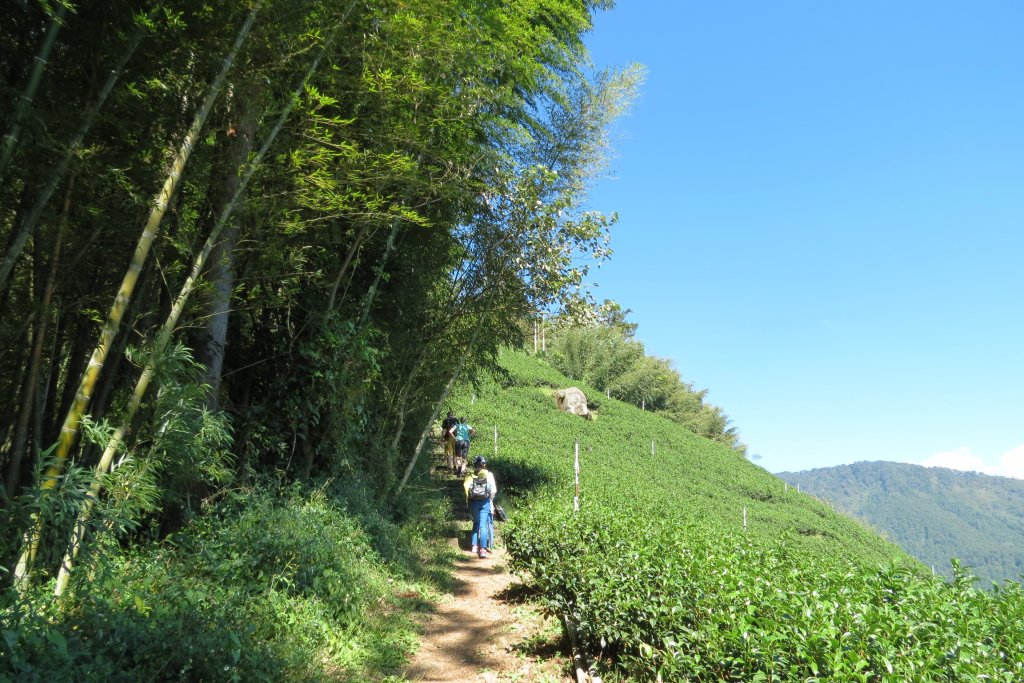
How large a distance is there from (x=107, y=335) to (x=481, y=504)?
266 inches

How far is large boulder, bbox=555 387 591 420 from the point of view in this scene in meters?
31.7

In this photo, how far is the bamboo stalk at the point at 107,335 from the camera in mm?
3375

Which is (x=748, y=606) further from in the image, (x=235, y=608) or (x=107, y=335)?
(x=107, y=335)

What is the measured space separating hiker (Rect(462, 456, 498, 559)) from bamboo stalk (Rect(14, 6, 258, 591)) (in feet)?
20.7

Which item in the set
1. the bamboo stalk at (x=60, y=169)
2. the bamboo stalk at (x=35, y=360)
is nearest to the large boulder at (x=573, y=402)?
the bamboo stalk at (x=35, y=360)

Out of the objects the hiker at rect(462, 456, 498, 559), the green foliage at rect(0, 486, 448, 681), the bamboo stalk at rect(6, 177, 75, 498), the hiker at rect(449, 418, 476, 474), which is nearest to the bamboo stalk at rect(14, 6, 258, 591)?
the green foliage at rect(0, 486, 448, 681)

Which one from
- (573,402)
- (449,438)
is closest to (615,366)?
(573,402)

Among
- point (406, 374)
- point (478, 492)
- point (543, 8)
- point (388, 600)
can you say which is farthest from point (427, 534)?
point (543, 8)

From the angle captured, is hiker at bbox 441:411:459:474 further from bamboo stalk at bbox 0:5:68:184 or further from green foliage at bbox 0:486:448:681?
bamboo stalk at bbox 0:5:68:184

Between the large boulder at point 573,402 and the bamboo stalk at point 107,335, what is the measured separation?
28.1 m

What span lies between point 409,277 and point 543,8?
175 inches

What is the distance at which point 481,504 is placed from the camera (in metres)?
9.72

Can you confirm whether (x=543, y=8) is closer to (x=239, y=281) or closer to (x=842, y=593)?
(x=239, y=281)

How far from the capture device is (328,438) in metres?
7.67
